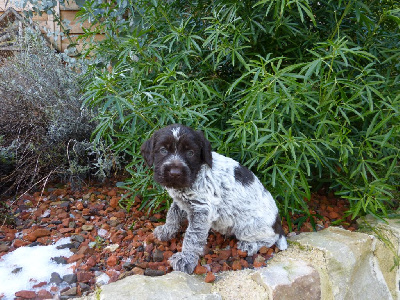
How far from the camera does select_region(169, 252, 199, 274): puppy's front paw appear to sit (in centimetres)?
252

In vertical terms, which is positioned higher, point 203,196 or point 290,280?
point 203,196

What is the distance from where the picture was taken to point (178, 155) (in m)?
2.47

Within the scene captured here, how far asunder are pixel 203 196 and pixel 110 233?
42.5 inches

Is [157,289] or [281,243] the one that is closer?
[157,289]

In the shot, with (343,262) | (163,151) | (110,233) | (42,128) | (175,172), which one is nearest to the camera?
(175,172)

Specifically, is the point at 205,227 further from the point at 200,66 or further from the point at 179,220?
the point at 200,66

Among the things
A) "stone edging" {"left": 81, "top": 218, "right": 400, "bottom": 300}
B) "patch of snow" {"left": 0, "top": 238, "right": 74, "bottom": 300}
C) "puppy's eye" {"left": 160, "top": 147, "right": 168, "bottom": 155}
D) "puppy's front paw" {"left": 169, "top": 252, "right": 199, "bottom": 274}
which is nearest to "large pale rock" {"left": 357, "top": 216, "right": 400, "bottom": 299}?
"stone edging" {"left": 81, "top": 218, "right": 400, "bottom": 300}

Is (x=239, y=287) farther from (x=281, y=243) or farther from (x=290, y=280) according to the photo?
(x=281, y=243)

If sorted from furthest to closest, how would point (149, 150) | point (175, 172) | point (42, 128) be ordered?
point (42, 128)
point (149, 150)
point (175, 172)

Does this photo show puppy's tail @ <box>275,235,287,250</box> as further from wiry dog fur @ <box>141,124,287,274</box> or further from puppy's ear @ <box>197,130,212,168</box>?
puppy's ear @ <box>197,130,212,168</box>

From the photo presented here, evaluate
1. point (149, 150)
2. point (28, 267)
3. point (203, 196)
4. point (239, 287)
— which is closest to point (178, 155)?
point (149, 150)

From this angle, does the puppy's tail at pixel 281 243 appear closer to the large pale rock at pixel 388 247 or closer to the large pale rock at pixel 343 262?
the large pale rock at pixel 343 262

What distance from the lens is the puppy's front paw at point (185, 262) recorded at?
2.52 meters

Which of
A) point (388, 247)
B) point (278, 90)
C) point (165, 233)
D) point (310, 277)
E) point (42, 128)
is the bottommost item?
point (388, 247)
